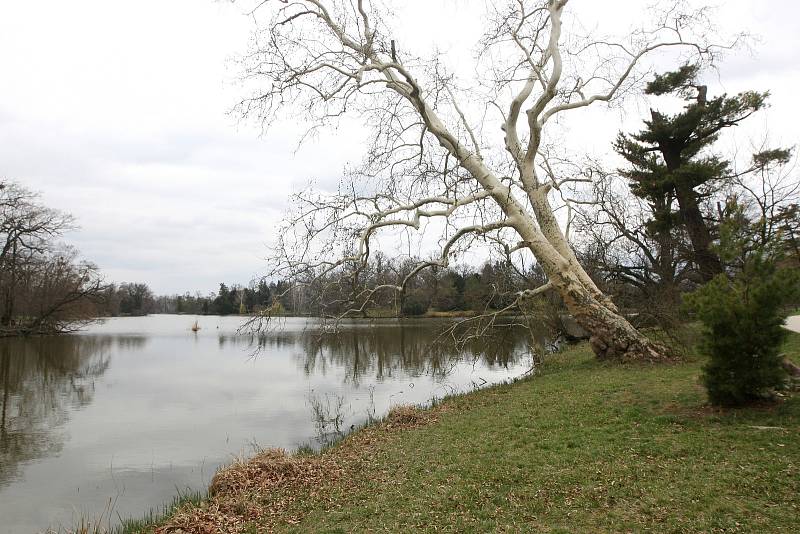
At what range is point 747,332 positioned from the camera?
5992 millimetres

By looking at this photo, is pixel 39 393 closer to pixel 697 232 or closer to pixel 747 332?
pixel 747 332

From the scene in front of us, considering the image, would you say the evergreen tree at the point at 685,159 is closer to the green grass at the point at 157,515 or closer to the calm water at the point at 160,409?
the calm water at the point at 160,409

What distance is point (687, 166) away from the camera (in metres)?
16.1

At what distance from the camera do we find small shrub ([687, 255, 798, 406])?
5.98 m

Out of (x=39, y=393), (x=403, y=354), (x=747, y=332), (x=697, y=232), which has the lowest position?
(x=39, y=393)

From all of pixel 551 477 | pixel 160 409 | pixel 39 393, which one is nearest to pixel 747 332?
pixel 551 477

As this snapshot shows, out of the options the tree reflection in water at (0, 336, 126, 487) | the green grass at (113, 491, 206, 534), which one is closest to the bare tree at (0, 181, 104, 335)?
the tree reflection in water at (0, 336, 126, 487)

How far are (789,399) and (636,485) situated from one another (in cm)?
331

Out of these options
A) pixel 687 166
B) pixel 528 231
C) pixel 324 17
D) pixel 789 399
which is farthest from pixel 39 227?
pixel 789 399

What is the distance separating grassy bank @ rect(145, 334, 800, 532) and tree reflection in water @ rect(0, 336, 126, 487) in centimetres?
476

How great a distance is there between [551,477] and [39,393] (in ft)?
49.8

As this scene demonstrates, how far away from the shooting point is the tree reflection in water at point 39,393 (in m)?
9.16

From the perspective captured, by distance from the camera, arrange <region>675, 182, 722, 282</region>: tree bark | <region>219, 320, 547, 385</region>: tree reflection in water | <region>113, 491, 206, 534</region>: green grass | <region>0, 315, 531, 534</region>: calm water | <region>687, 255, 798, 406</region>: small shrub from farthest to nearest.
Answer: <region>675, 182, 722, 282</region>: tree bark < <region>219, 320, 547, 385</region>: tree reflection in water < <region>0, 315, 531, 534</region>: calm water < <region>687, 255, 798, 406</region>: small shrub < <region>113, 491, 206, 534</region>: green grass

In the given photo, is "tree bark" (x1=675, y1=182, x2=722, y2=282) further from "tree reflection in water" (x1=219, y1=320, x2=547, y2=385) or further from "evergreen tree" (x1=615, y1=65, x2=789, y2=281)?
"tree reflection in water" (x1=219, y1=320, x2=547, y2=385)
